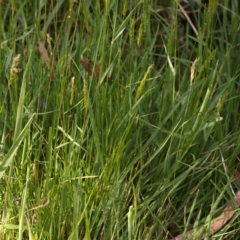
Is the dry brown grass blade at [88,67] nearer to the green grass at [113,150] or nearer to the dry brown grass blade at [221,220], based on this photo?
the green grass at [113,150]

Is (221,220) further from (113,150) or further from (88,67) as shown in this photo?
(88,67)

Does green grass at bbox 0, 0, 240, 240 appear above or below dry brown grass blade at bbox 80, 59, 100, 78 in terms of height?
below

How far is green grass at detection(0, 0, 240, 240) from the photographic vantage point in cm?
172

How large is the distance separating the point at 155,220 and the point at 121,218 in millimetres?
101

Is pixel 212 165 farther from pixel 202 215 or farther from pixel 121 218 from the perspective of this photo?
pixel 121 218

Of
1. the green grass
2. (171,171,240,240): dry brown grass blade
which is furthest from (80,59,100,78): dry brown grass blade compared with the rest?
(171,171,240,240): dry brown grass blade

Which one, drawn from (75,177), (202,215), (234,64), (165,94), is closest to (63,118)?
(75,177)

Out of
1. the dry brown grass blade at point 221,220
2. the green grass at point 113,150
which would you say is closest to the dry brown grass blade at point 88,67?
the green grass at point 113,150

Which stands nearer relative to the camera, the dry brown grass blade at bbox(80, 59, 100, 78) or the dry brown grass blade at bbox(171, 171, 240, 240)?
the dry brown grass blade at bbox(171, 171, 240, 240)

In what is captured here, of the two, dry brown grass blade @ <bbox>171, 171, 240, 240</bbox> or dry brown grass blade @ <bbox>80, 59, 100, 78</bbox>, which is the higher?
dry brown grass blade @ <bbox>80, 59, 100, 78</bbox>

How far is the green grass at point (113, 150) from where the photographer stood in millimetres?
1719

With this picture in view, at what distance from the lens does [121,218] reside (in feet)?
5.79

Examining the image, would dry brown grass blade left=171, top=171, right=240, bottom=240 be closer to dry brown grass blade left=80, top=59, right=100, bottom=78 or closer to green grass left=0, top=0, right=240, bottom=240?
green grass left=0, top=0, right=240, bottom=240

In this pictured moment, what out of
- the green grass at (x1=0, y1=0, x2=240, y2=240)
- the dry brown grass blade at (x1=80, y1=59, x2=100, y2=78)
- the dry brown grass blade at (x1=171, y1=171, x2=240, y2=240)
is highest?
the dry brown grass blade at (x1=80, y1=59, x2=100, y2=78)
